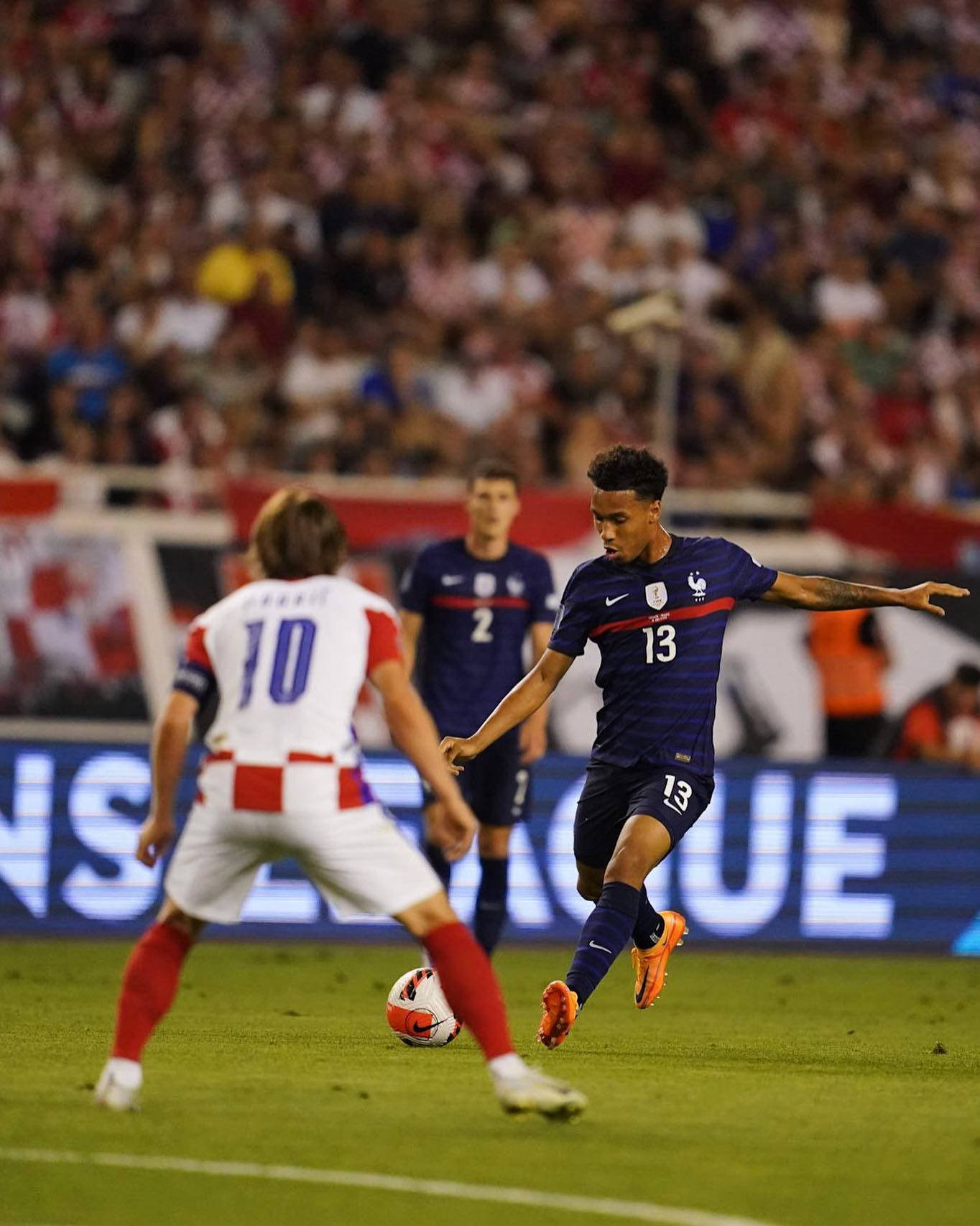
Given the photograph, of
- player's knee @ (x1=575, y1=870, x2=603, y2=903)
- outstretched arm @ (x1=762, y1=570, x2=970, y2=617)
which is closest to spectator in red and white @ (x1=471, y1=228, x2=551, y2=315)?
player's knee @ (x1=575, y1=870, x2=603, y2=903)

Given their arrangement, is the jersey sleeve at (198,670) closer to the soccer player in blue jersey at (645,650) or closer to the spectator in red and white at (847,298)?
the soccer player in blue jersey at (645,650)

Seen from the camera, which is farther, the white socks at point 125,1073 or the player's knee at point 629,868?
the player's knee at point 629,868

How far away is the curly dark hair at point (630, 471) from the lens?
8.61 m

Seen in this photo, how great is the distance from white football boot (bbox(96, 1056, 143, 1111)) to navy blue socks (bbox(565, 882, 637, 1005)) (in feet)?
6.58

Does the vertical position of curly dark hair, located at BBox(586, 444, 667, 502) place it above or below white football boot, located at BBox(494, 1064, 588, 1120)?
above

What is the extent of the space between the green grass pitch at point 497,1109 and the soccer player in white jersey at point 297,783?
1.21 feet

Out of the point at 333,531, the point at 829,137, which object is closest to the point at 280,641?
the point at 333,531

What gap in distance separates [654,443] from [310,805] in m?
12.2

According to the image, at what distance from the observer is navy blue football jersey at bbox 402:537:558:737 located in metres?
11.1

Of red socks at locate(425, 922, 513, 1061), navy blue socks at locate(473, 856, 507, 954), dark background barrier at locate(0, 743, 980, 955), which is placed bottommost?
dark background barrier at locate(0, 743, 980, 955)

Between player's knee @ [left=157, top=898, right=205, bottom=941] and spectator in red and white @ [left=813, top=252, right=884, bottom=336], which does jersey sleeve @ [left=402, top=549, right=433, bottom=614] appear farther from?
spectator in red and white @ [left=813, top=252, right=884, bottom=336]

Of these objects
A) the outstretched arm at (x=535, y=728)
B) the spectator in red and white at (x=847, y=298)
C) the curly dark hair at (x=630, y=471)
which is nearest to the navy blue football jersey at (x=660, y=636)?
the curly dark hair at (x=630, y=471)

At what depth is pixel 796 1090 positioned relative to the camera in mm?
7949

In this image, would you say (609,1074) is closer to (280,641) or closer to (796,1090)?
(796,1090)
